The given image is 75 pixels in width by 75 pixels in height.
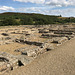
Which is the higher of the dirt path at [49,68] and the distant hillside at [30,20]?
the distant hillside at [30,20]

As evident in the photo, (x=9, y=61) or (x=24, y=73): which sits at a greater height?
(x=9, y=61)

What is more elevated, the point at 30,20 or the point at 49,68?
the point at 30,20

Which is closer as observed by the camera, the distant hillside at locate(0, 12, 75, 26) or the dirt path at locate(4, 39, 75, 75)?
the dirt path at locate(4, 39, 75, 75)

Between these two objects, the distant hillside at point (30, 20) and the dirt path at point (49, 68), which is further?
the distant hillside at point (30, 20)

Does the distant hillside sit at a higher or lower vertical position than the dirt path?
higher

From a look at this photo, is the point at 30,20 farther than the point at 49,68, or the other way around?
the point at 30,20

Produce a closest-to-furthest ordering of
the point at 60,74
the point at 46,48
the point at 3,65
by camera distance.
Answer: the point at 60,74, the point at 3,65, the point at 46,48

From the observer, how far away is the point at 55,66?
5852mm

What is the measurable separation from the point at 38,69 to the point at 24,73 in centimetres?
81

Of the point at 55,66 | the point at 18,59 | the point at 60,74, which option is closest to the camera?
the point at 60,74

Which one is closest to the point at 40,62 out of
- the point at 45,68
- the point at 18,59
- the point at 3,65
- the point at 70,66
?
the point at 45,68

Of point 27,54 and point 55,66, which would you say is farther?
point 27,54

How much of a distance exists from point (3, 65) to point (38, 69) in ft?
6.27

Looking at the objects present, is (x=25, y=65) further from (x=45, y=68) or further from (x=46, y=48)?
(x=46, y=48)
